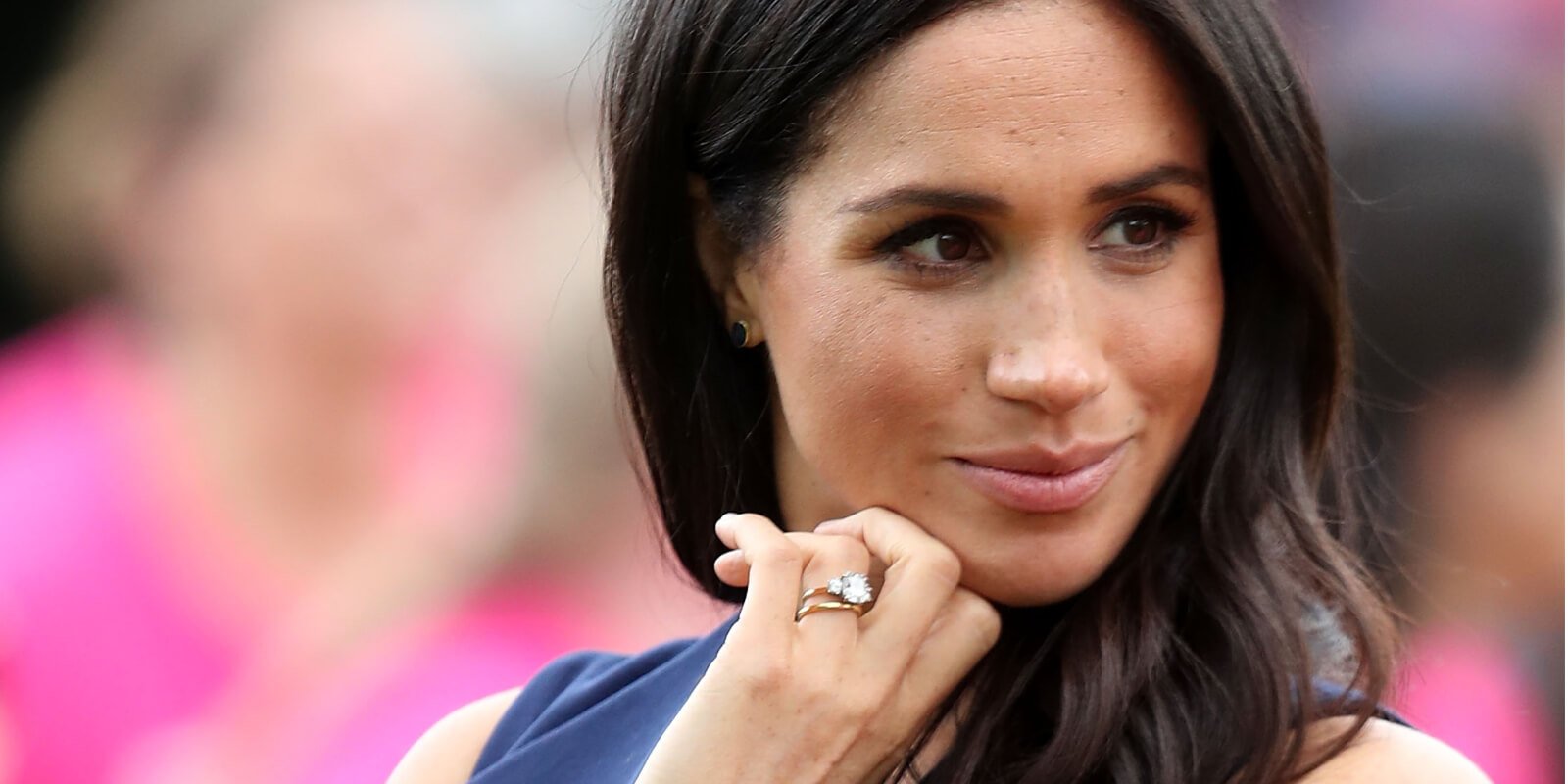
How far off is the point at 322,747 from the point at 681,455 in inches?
69.0

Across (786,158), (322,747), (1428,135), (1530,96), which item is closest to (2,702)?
(322,747)

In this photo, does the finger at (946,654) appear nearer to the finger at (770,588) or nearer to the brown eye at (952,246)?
the finger at (770,588)

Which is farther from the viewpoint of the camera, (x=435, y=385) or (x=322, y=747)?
(x=435, y=385)

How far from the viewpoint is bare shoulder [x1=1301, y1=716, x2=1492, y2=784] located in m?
2.04

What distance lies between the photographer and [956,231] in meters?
2.17

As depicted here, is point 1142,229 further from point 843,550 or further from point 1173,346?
point 843,550

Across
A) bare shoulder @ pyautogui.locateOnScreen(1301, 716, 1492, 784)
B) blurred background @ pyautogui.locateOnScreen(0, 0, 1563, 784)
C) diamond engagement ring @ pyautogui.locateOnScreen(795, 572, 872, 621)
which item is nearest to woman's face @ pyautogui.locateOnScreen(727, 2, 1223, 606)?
diamond engagement ring @ pyautogui.locateOnScreen(795, 572, 872, 621)

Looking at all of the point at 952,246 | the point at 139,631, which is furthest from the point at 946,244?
the point at 139,631

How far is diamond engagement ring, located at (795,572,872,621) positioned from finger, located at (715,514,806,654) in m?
0.03

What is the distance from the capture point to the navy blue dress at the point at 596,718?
247 centimetres

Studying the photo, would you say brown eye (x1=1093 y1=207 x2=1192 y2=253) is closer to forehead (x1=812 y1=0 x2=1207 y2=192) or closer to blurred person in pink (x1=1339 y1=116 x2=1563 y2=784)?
forehead (x1=812 y1=0 x2=1207 y2=192)

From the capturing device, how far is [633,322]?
103 inches

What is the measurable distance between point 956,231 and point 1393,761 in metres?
0.85

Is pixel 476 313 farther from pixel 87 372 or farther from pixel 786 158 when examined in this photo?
pixel 786 158
